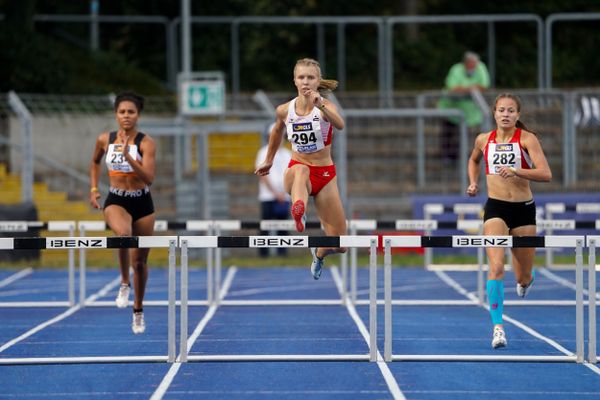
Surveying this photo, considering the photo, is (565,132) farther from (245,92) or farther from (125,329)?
(125,329)

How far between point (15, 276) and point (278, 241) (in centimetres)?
1034

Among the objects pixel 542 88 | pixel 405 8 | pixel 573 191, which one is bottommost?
pixel 573 191

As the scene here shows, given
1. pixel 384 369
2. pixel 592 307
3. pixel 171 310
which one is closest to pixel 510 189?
pixel 592 307

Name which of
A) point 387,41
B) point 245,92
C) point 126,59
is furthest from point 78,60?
point 387,41

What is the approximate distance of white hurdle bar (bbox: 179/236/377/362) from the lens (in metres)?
10.4

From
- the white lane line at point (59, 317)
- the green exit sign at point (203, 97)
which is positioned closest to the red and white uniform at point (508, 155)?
the white lane line at point (59, 317)

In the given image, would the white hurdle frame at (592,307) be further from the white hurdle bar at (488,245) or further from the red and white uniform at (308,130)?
the red and white uniform at (308,130)

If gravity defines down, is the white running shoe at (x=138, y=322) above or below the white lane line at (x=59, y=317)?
above

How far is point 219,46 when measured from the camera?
30.9 metres

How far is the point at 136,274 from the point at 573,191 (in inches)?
502

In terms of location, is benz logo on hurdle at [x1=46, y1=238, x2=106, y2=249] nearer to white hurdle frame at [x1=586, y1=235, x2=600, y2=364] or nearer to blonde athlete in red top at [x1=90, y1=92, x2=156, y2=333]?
blonde athlete in red top at [x1=90, y1=92, x2=156, y2=333]

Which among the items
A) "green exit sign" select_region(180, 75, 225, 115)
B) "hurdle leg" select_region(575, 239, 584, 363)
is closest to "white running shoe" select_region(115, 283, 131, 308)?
"hurdle leg" select_region(575, 239, 584, 363)

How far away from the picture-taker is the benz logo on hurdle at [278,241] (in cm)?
1034

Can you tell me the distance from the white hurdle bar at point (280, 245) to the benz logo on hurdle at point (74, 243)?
64 cm
